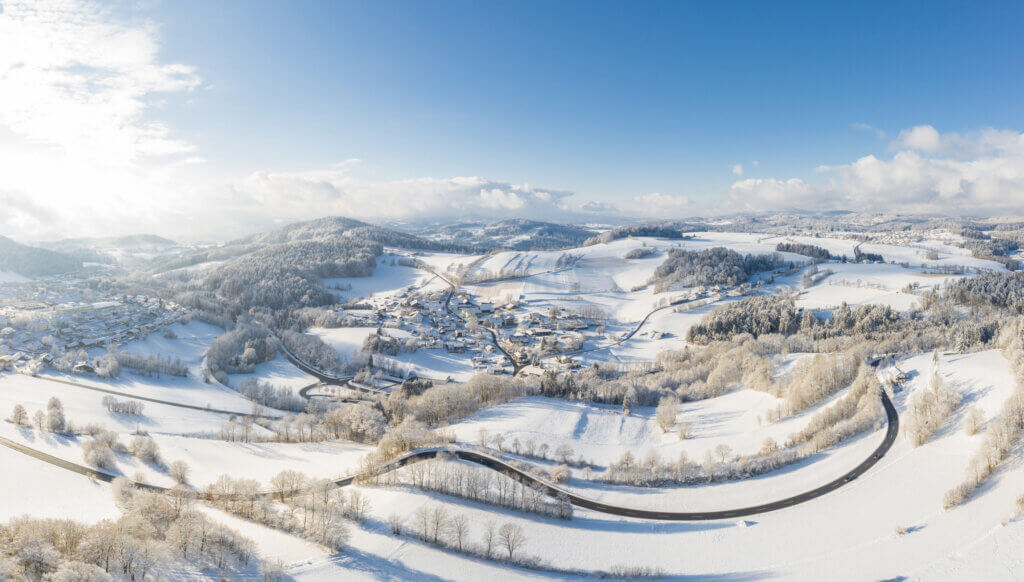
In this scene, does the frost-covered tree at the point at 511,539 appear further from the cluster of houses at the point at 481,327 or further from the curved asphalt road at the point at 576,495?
the cluster of houses at the point at 481,327

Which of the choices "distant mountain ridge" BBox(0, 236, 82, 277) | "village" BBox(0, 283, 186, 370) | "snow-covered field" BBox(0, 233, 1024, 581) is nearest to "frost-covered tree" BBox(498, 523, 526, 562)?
"snow-covered field" BBox(0, 233, 1024, 581)

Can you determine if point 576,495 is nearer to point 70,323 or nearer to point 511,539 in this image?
point 511,539

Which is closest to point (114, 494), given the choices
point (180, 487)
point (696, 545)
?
point (180, 487)

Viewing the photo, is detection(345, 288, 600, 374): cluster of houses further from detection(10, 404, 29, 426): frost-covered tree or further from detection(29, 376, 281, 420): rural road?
detection(10, 404, 29, 426): frost-covered tree

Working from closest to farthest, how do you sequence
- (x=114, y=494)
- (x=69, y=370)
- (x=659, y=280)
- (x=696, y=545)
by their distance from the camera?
(x=696, y=545)
(x=114, y=494)
(x=69, y=370)
(x=659, y=280)

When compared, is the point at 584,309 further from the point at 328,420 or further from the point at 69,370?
the point at 69,370

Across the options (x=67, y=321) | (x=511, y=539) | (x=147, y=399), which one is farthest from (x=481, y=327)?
(x=67, y=321)
